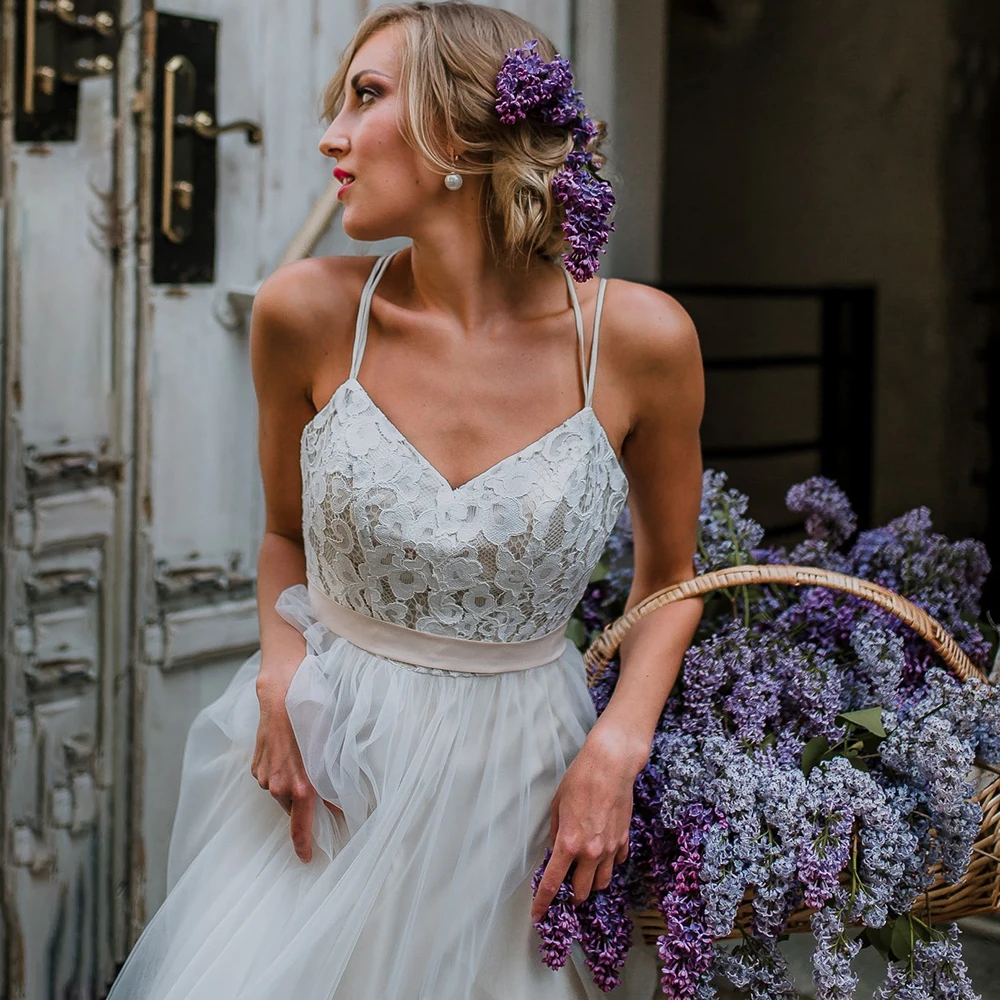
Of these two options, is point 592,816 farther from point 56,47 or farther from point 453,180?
point 56,47

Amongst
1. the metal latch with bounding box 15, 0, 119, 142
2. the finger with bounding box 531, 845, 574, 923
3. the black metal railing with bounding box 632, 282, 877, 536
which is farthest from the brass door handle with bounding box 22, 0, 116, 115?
the black metal railing with bounding box 632, 282, 877, 536

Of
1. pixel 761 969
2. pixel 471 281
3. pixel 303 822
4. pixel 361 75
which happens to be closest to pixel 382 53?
pixel 361 75

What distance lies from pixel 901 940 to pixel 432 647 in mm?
641

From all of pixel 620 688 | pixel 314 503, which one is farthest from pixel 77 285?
pixel 620 688

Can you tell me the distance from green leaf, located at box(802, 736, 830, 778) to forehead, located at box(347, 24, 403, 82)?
93 centimetres

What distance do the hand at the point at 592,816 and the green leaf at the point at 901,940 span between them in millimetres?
325

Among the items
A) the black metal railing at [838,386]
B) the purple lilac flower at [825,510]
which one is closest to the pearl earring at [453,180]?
the purple lilac flower at [825,510]

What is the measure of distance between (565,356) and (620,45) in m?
1.62

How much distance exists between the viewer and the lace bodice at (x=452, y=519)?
1432 mm

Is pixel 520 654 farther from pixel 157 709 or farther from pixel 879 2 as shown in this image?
pixel 879 2

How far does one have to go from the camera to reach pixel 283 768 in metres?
1.48

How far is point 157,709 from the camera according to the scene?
2479 mm

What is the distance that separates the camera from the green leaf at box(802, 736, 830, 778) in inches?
58.9

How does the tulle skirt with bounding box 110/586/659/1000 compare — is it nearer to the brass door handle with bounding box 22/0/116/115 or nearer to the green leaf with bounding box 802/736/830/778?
the green leaf with bounding box 802/736/830/778
